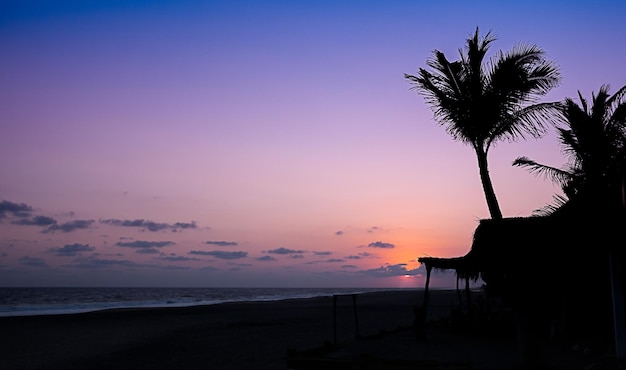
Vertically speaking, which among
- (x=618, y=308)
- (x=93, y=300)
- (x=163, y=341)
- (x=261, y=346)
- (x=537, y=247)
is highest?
(x=93, y=300)

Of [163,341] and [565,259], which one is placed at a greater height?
[565,259]

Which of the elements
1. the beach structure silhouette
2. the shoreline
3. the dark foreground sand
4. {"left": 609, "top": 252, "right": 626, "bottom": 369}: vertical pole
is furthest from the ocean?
{"left": 609, "top": 252, "right": 626, "bottom": 369}: vertical pole

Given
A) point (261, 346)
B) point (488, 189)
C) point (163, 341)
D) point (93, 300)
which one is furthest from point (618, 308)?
point (93, 300)

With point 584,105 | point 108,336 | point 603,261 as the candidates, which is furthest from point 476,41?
point 108,336

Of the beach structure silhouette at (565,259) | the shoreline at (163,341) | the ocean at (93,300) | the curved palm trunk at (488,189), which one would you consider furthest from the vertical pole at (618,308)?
the ocean at (93,300)

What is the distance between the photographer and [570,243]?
10672 mm

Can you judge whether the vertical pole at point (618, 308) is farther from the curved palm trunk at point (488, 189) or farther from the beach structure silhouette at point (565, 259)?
the curved palm trunk at point (488, 189)

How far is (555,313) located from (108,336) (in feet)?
58.8

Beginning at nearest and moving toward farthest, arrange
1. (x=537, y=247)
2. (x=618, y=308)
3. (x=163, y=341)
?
(x=537, y=247), (x=618, y=308), (x=163, y=341)

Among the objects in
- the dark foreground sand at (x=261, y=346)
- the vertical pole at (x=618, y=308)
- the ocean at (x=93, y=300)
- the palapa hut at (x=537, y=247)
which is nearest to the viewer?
the palapa hut at (x=537, y=247)

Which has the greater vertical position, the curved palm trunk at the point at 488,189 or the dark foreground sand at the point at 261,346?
the curved palm trunk at the point at 488,189

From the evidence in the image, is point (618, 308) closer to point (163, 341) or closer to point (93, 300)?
point (163, 341)

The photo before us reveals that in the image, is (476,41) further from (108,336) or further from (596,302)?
(108,336)

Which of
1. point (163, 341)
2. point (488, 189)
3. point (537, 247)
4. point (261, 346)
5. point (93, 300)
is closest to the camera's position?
point (537, 247)
